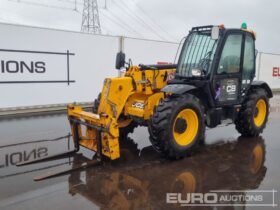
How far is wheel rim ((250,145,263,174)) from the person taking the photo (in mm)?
4648

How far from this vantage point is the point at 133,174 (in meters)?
4.31

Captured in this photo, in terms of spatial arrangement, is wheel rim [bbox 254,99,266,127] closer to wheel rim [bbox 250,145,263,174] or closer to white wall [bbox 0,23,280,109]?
wheel rim [bbox 250,145,263,174]

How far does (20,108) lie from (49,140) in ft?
10.9

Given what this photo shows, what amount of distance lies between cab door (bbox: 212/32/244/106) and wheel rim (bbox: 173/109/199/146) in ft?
2.63

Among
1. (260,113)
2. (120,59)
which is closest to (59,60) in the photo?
(120,59)

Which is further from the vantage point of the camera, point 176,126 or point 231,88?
point 231,88

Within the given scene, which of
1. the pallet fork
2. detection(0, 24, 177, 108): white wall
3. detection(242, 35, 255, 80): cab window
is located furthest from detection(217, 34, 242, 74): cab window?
detection(0, 24, 177, 108): white wall

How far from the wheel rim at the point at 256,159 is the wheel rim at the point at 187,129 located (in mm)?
1081

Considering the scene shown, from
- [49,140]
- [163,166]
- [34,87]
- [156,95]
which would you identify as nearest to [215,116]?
[156,95]

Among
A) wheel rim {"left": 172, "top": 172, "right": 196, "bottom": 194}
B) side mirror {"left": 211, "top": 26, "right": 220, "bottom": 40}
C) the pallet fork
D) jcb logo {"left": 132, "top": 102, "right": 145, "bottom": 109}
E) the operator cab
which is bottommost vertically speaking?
wheel rim {"left": 172, "top": 172, "right": 196, "bottom": 194}

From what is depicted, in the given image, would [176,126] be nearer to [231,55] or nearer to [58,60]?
[231,55]

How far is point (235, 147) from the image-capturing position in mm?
5727

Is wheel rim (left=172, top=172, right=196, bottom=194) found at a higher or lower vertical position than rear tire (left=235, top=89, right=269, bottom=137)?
lower

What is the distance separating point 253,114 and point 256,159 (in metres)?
1.40
